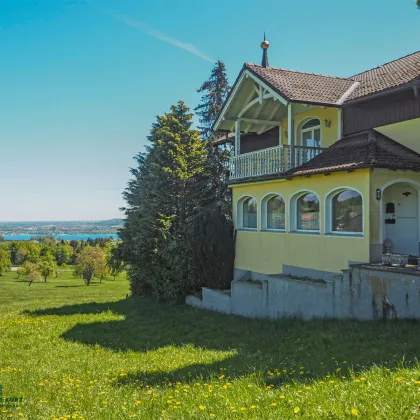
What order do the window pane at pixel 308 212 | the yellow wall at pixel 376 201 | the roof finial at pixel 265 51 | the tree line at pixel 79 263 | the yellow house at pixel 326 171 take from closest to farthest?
1. the yellow wall at pixel 376 201
2. the yellow house at pixel 326 171
3. the window pane at pixel 308 212
4. the roof finial at pixel 265 51
5. the tree line at pixel 79 263

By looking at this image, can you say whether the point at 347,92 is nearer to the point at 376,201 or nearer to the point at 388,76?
the point at 388,76

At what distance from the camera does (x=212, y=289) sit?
17.4 m

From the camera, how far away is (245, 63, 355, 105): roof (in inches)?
588

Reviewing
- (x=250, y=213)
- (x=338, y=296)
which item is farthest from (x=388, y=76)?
(x=338, y=296)

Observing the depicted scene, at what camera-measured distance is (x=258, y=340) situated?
10.8m

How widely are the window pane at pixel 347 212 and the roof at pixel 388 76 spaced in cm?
369

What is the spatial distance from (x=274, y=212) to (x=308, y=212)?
6.43ft

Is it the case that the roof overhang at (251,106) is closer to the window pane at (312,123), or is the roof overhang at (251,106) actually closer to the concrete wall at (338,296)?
the window pane at (312,123)

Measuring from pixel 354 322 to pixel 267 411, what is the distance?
614 cm

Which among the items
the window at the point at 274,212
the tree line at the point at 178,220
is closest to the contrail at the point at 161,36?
the tree line at the point at 178,220

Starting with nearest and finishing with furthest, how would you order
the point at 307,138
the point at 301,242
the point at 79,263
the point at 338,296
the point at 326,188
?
the point at 338,296 → the point at 326,188 → the point at 301,242 → the point at 307,138 → the point at 79,263

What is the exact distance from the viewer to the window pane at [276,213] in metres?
16.0

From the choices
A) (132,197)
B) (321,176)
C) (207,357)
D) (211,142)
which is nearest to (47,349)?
(207,357)

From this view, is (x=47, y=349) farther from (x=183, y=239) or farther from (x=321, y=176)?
(x=321, y=176)
